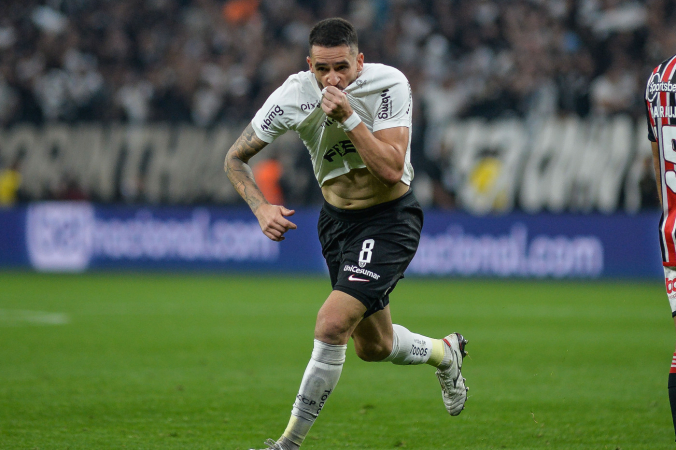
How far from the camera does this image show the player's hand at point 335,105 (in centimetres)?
445

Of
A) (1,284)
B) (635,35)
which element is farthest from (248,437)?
(635,35)

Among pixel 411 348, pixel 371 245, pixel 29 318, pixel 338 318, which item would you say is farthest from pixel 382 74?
pixel 29 318

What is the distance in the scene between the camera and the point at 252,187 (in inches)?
198

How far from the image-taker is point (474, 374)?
773cm

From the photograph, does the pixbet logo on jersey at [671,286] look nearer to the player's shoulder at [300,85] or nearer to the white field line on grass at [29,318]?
the player's shoulder at [300,85]

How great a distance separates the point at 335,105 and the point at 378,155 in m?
0.35

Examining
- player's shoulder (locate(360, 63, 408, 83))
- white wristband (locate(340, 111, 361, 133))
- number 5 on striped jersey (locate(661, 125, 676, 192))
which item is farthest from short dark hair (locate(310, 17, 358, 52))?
number 5 on striped jersey (locate(661, 125, 676, 192))

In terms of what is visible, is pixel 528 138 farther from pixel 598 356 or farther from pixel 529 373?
pixel 529 373

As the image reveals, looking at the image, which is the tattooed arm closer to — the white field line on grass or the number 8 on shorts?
the number 8 on shorts

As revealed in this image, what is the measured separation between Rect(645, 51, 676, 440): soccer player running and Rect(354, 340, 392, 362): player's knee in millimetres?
1712

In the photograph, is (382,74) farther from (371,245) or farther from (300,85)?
(371,245)

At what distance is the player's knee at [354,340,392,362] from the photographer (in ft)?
17.4

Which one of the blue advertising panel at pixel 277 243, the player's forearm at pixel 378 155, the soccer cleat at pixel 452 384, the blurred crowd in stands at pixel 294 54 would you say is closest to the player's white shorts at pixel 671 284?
the player's forearm at pixel 378 155

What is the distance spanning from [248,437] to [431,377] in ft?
9.31
